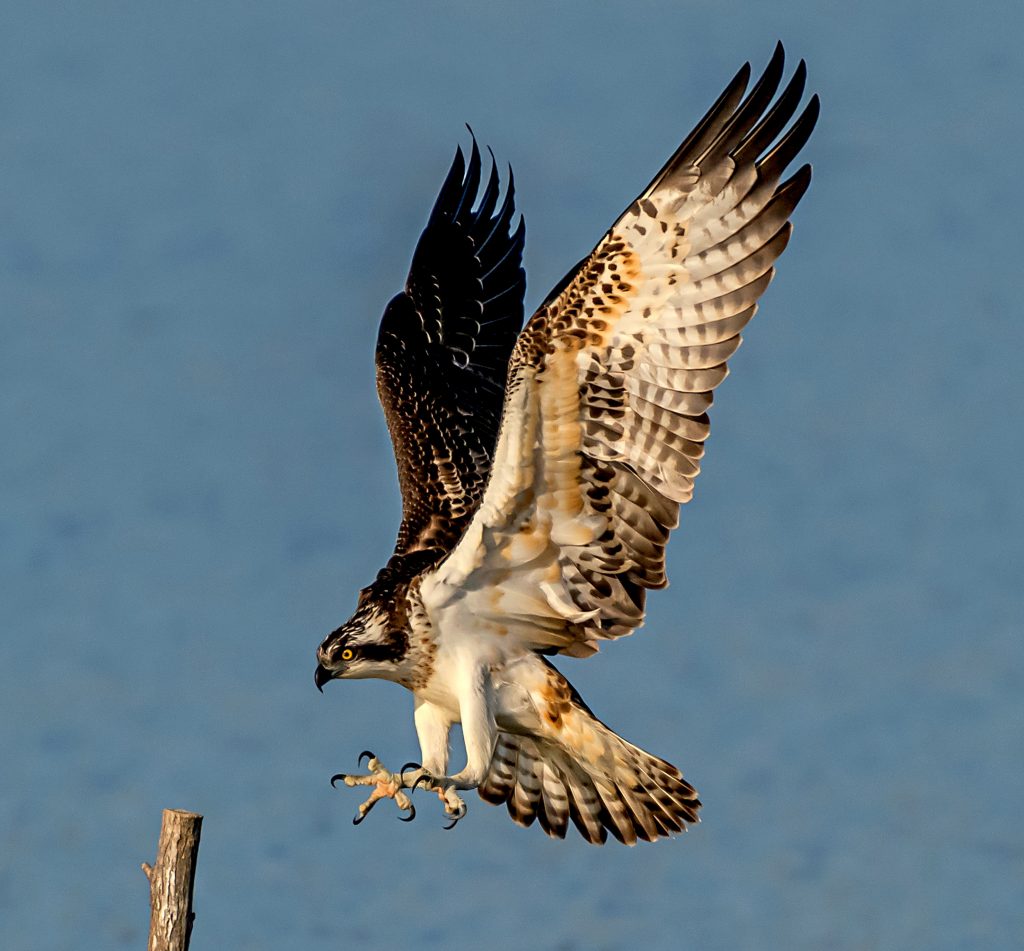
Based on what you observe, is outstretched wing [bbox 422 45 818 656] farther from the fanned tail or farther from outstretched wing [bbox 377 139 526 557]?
outstretched wing [bbox 377 139 526 557]

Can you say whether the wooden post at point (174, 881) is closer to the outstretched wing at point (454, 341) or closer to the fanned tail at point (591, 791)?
the fanned tail at point (591, 791)

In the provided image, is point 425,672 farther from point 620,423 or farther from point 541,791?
point 620,423

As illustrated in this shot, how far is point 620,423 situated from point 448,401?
10.0 ft

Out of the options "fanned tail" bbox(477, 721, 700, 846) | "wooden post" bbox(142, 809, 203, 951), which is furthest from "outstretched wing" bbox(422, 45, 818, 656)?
"wooden post" bbox(142, 809, 203, 951)

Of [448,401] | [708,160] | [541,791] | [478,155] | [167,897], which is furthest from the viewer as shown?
[478,155]

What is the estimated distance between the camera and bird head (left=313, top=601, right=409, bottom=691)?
28.2 ft

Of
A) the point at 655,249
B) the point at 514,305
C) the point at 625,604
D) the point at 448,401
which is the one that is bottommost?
the point at 625,604

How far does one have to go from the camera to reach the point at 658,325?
26.1 ft

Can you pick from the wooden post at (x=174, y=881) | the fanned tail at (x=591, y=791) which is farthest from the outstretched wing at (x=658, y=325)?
the wooden post at (x=174, y=881)

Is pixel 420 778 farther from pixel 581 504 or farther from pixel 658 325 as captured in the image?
pixel 658 325

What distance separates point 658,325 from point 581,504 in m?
0.90

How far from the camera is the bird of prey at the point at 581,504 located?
25.9 feet

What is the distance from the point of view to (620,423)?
8.05 metres

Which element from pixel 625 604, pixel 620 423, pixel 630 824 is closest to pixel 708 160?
pixel 620 423
